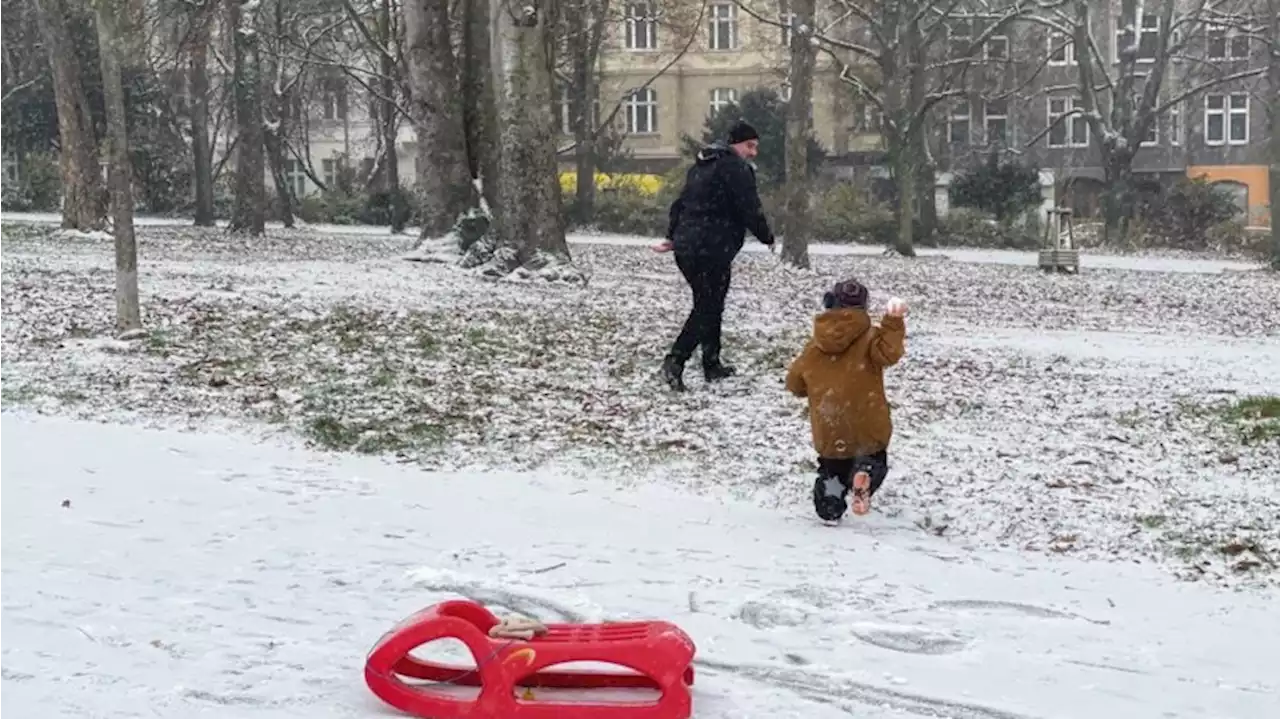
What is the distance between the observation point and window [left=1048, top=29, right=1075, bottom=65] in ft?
139

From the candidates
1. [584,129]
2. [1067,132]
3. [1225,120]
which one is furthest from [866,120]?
[584,129]

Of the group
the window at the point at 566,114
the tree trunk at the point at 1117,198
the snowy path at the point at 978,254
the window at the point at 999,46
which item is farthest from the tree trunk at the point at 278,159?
the window at the point at 999,46

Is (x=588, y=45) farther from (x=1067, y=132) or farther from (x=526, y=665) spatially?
(x=526, y=665)

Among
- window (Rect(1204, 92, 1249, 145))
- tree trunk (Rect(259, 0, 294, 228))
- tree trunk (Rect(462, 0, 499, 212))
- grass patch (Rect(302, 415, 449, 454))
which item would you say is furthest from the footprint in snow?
window (Rect(1204, 92, 1249, 145))

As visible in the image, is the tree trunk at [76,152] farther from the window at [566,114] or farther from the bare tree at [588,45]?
the window at [566,114]

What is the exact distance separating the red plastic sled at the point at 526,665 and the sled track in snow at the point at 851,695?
0.35 meters

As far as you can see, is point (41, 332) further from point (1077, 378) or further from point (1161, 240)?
point (1161, 240)

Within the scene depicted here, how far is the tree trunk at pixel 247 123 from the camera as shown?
32.6m

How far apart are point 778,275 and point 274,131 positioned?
25957 mm

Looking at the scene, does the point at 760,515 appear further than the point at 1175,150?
No

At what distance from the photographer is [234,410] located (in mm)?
10000

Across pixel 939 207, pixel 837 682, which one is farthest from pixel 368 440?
pixel 939 207

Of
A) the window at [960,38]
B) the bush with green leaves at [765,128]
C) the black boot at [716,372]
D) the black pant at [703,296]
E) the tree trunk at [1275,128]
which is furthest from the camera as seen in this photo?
the window at [960,38]

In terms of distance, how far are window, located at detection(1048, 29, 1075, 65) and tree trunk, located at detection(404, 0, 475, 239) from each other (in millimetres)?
22317
